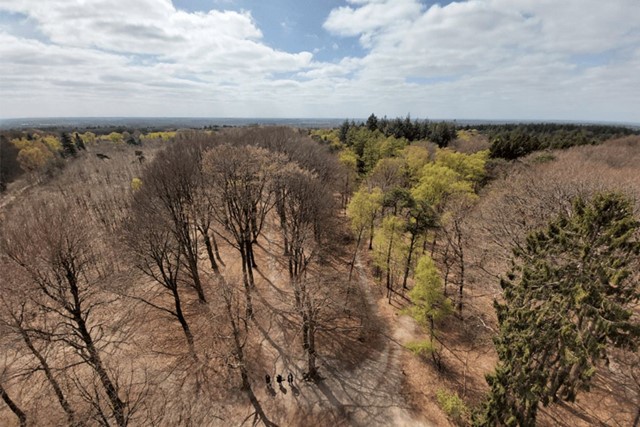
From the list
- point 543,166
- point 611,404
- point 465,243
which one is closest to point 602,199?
point 611,404

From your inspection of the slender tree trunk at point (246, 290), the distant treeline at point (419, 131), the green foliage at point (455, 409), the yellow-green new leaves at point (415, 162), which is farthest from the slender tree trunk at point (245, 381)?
the distant treeline at point (419, 131)

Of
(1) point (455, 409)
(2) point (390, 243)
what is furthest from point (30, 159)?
(1) point (455, 409)

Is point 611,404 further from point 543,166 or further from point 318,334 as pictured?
point 543,166

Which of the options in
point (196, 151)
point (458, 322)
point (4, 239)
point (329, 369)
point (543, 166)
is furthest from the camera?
point (543, 166)

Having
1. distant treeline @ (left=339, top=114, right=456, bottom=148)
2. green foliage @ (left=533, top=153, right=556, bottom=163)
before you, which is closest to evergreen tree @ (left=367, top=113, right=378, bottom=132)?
distant treeline @ (left=339, top=114, right=456, bottom=148)

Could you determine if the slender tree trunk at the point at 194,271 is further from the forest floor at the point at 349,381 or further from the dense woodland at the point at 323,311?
the forest floor at the point at 349,381

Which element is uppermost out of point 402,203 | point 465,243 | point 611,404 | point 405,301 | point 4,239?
point 4,239
